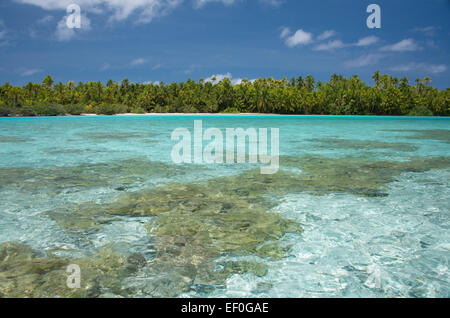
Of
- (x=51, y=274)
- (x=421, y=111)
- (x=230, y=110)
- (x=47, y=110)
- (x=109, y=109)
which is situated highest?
(x=230, y=110)

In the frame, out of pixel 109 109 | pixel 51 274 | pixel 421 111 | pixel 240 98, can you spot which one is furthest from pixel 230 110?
pixel 51 274

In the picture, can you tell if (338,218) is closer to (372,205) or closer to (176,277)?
(372,205)

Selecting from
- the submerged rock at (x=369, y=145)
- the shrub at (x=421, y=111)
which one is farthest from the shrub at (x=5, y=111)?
the shrub at (x=421, y=111)

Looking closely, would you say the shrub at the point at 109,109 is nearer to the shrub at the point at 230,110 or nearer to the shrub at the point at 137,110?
the shrub at the point at 137,110

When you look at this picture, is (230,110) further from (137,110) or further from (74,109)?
(74,109)

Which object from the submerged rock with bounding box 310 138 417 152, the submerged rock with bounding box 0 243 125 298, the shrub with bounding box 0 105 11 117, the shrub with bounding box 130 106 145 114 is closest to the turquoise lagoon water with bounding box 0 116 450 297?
the submerged rock with bounding box 0 243 125 298

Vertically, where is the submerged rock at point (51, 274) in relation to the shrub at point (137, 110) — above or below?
below

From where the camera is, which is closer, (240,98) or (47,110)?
(47,110)

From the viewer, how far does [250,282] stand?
7.37 ft

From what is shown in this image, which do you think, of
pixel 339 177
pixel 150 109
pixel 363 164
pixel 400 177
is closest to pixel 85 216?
pixel 339 177

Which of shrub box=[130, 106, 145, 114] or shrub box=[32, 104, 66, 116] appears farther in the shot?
shrub box=[130, 106, 145, 114]

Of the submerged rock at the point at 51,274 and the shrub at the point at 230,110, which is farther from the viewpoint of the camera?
the shrub at the point at 230,110

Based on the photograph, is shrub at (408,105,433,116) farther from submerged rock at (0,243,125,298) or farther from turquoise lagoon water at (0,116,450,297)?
submerged rock at (0,243,125,298)
